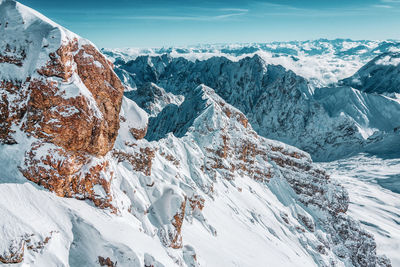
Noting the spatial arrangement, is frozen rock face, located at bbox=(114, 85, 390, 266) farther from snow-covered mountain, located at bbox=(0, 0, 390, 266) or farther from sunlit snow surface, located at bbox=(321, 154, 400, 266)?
sunlit snow surface, located at bbox=(321, 154, 400, 266)

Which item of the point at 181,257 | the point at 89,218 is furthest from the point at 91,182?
the point at 181,257

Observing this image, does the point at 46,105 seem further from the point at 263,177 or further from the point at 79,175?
the point at 263,177

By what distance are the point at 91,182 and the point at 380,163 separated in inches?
9036

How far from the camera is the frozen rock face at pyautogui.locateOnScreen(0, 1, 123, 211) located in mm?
20656

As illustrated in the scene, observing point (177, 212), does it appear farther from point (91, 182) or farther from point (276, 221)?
point (276, 221)

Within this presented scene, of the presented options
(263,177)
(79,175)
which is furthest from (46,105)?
(263,177)

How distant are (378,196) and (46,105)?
569 ft

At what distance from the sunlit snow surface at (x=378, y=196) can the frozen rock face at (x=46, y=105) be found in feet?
359

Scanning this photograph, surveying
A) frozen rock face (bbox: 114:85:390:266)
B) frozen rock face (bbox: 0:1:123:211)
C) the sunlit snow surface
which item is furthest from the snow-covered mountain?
the sunlit snow surface

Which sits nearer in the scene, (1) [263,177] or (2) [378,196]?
(1) [263,177]

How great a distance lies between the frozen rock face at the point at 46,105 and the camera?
67.8ft

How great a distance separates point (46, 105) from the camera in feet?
69.4

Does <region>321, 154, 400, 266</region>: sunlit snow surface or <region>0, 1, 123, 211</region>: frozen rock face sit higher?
<region>0, 1, 123, 211</region>: frozen rock face

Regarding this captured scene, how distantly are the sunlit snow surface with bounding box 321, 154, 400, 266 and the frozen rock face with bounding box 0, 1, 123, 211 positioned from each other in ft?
359
